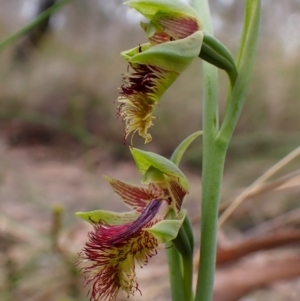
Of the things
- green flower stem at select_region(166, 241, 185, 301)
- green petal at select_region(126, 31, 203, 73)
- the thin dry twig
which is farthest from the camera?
the thin dry twig

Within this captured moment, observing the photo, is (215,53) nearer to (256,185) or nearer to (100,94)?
(256,185)

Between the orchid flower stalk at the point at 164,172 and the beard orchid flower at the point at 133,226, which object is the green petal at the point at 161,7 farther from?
the beard orchid flower at the point at 133,226

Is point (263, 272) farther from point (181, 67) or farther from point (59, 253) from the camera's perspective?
point (181, 67)

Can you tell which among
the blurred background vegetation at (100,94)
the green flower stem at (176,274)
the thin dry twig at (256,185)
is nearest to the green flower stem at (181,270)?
the green flower stem at (176,274)

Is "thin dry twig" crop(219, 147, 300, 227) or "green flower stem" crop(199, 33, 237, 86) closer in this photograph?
"green flower stem" crop(199, 33, 237, 86)

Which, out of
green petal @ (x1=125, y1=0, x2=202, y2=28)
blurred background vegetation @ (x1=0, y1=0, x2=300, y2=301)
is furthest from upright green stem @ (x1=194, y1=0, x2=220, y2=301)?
blurred background vegetation @ (x1=0, y1=0, x2=300, y2=301)

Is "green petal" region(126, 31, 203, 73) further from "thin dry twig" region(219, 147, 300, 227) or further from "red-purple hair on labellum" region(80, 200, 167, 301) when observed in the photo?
"thin dry twig" region(219, 147, 300, 227)

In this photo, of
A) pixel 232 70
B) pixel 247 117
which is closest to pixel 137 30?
pixel 247 117
